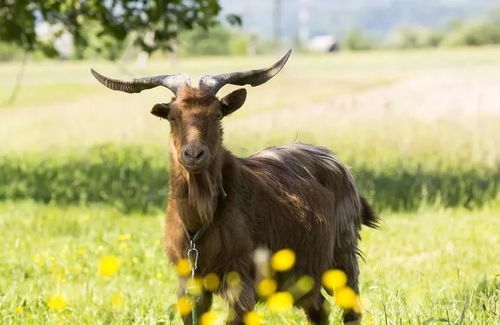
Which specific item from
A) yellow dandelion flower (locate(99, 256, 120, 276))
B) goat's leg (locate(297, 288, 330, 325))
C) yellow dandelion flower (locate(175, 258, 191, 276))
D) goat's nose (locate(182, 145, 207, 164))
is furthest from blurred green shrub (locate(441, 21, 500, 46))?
yellow dandelion flower (locate(99, 256, 120, 276))

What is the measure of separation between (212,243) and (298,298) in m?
0.93

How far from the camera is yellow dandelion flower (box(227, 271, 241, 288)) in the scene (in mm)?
5445

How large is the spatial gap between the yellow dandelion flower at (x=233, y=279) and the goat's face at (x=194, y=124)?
0.64m

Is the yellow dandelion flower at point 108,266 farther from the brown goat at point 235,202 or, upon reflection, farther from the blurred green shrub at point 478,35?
the blurred green shrub at point 478,35

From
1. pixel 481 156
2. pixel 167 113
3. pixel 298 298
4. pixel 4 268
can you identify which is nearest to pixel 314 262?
pixel 298 298

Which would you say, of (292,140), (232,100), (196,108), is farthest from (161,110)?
(292,140)

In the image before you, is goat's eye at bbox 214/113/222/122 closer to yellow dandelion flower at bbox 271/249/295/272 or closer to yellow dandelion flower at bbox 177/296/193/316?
yellow dandelion flower at bbox 271/249/295/272

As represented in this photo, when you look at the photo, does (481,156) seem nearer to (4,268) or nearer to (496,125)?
(496,125)

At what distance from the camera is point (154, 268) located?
8820 mm

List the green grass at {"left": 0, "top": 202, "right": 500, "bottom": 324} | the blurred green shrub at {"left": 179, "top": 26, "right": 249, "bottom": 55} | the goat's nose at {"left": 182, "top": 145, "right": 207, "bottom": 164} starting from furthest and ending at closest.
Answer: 1. the blurred green shrub at {"left": 179, "top": 26, "right": 249, "bottom": 55}
2. the green grass at {"left": 0, "top": 202, "right": 500, "bottom": 324}
3. the goat's nose at {"left": 182, "top": 145, "right": 207, "bottom": 164}

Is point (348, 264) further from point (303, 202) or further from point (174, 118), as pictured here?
point (174, 118)

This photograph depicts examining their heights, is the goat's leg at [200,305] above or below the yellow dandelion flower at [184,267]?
below

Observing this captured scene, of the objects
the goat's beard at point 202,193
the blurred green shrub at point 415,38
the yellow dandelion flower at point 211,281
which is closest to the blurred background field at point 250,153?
the yellow dandelion flower at point 211,281

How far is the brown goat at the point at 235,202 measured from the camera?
5.41m
